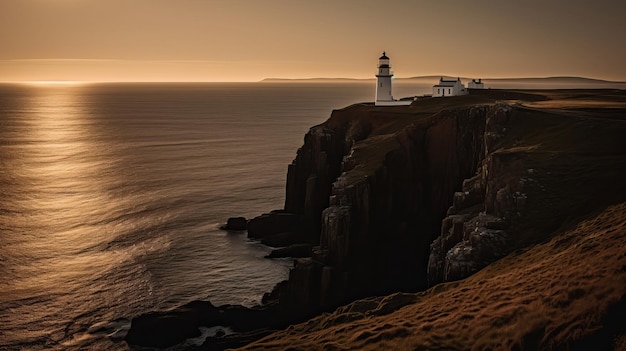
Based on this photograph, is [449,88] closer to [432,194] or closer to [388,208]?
[432,194]

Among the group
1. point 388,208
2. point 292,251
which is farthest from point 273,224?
point 388,208

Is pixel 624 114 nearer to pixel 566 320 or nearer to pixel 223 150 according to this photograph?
pixel 566 320

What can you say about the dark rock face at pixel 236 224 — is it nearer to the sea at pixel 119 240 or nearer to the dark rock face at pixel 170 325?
the sea at pixel 119 240

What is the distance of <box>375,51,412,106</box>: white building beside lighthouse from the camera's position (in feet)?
290

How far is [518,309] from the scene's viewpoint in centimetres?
2397

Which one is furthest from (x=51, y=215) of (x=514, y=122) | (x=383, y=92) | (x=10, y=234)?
(x=514, y=122)

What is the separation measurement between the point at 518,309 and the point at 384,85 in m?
70.9

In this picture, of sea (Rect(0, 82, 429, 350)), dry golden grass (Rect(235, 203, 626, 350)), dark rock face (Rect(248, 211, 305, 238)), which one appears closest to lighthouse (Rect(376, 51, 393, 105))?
sea (Rect(0, 82, 429, 350))

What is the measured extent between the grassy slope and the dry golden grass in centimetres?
5

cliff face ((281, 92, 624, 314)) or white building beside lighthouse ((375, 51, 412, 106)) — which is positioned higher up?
white building beside lighthouse ((375, 51, 412, 106))

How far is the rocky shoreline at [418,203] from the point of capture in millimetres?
35906

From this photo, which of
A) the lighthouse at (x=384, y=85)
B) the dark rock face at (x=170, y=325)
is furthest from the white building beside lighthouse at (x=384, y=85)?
the dark rock face at (x=170, y=325)

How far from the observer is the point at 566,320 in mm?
21531

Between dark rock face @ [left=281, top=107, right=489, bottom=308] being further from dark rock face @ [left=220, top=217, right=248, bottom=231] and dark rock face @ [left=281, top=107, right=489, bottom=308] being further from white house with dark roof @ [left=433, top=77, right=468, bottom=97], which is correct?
white house with dark roof @ [left=433, top=77, right=468, bottom=97]
